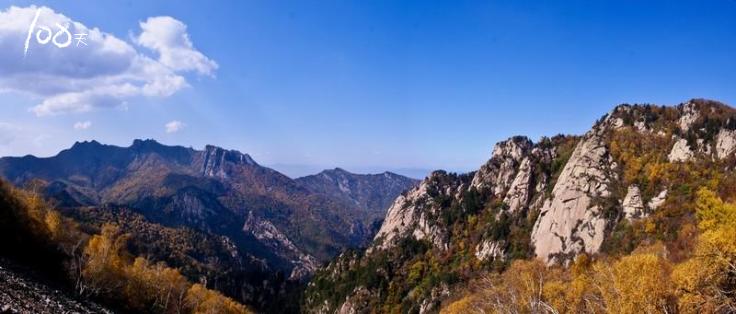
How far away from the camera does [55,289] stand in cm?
5434

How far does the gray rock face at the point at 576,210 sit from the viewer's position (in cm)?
15088

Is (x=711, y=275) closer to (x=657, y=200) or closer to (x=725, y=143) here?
(x=657, y=200)

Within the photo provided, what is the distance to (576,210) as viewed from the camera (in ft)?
523

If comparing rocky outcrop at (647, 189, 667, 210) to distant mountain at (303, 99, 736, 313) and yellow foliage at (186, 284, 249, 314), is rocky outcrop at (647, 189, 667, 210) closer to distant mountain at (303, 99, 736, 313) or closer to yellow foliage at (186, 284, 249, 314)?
distant mountain at (303, 99, 736, 313)

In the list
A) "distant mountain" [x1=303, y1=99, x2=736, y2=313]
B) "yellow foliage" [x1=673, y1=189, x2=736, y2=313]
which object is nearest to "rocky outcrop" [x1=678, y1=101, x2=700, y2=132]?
"distant mountain" [x1=303, y1=99, x2=736, y2=313]

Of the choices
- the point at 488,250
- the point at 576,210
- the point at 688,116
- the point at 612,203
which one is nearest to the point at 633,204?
the point at 612,203

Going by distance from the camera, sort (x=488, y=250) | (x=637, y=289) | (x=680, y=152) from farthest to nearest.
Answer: (x=488, y=250) < (x=680, y=152) < (x=637, y=289)

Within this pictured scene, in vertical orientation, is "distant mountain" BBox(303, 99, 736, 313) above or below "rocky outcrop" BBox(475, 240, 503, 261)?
above

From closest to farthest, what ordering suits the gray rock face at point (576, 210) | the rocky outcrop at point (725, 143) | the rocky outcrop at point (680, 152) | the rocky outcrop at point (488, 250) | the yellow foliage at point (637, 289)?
the yellow foliage at point (637, 289) < the rocky outcrop at point (725, 143) < the gray rock face at point (576, 210) < the rocky outcrop at point (680, 152) < the rocky outcrop at point (488, 250)

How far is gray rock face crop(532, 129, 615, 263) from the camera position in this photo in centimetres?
15088

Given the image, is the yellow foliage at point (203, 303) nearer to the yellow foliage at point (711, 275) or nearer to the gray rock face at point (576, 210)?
the yellow foliage at point (711, 275)

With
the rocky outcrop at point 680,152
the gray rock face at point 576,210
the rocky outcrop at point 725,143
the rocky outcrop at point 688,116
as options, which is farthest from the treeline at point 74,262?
the rocky outcrop at point 688,116

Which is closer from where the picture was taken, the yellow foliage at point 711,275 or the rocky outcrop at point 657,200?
the yellow foliage at point 711,275

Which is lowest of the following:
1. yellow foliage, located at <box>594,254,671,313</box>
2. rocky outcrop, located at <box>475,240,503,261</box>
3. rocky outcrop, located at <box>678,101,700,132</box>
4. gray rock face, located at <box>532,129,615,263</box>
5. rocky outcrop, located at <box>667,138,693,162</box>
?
yellow foliage, located at <box>594,254,671,313</box>
